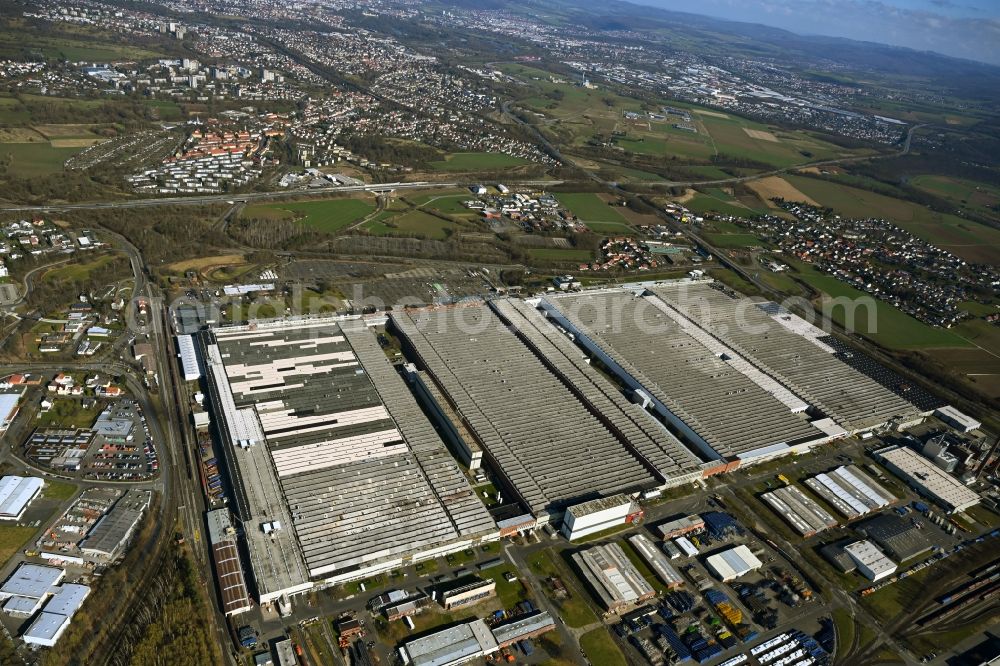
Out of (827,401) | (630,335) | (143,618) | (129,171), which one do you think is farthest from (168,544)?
(129,171)

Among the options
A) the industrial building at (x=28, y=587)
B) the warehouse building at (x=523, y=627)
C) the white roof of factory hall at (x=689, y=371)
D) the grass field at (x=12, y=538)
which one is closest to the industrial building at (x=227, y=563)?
the industrial building at (x=28, y=587)

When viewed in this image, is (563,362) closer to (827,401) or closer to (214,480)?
(827,401)

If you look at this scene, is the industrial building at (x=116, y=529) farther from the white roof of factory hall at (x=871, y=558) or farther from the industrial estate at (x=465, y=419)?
the white roof of factory hall at (x=871, y=558)

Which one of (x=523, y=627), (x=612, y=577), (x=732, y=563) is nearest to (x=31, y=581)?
(x=523, y=627)

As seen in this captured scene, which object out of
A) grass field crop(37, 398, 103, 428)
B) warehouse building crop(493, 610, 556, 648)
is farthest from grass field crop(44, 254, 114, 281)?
warehouse building crop(493, 610, 556, 648)

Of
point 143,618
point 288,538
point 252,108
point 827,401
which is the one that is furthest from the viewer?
point 252,108
